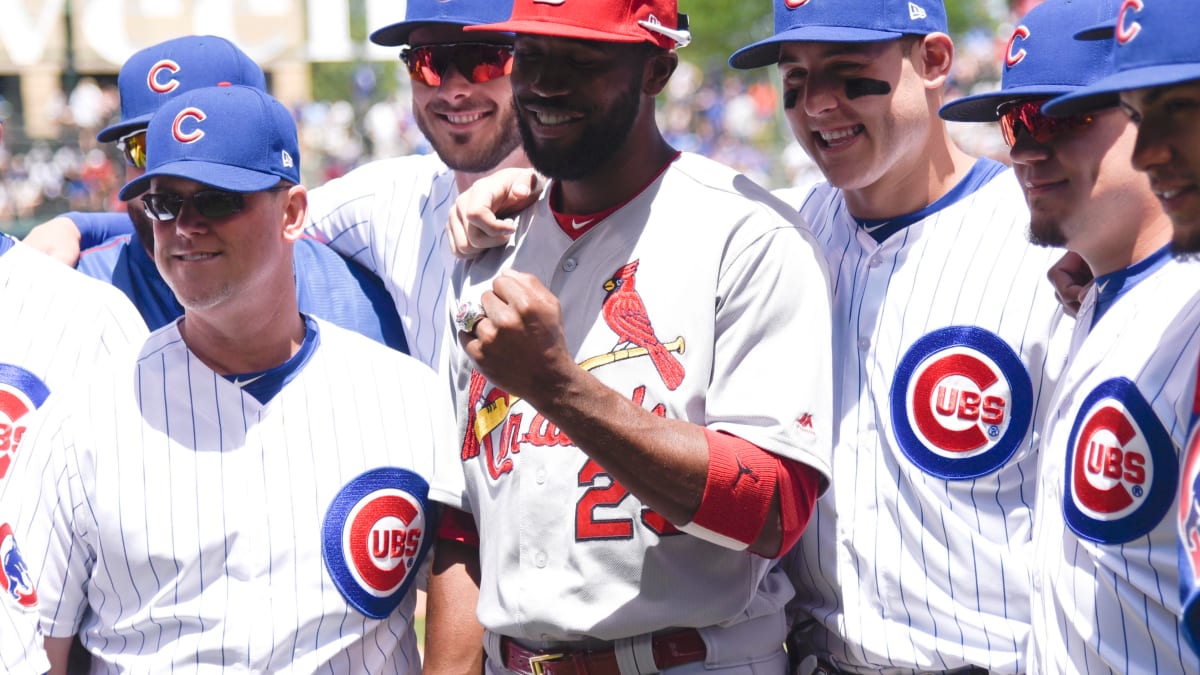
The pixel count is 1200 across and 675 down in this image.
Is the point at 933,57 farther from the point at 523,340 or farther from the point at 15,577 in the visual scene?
the point at 15,577

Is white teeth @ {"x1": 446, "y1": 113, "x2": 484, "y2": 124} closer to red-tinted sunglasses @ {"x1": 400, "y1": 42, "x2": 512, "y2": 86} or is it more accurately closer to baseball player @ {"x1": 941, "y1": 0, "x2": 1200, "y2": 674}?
red-tinted sunglasses @ {"x1": 400, "y1": 42, "x2": 512, "y2": 86}

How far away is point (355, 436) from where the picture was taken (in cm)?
303

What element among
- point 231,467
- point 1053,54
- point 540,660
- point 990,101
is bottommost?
point 540,660

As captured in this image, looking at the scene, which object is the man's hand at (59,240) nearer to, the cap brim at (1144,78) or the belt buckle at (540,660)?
the belt buckle at (540,660)

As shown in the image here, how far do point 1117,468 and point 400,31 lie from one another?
254 cm

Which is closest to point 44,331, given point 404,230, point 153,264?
point 153,264

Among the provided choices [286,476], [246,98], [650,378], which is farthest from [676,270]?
[246,98]

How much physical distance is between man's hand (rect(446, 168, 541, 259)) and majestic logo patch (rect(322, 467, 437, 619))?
1.80ft

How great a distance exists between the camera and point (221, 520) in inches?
114

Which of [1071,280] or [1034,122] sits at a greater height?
[1034,122]

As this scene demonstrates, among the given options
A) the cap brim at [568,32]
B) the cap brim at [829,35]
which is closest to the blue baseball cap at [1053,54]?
the cap brim at [829,35]

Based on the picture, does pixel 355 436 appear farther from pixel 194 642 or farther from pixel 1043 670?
pixel 1043 670

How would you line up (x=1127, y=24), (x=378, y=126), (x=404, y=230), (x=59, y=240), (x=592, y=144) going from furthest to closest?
1. (x=378, y=126)
2. (x=59, y=240)
3. (x=404, y=230)
4. (x=592, y=144)
5. (x=1127, y=24)

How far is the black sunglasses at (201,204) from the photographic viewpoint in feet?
9.93
